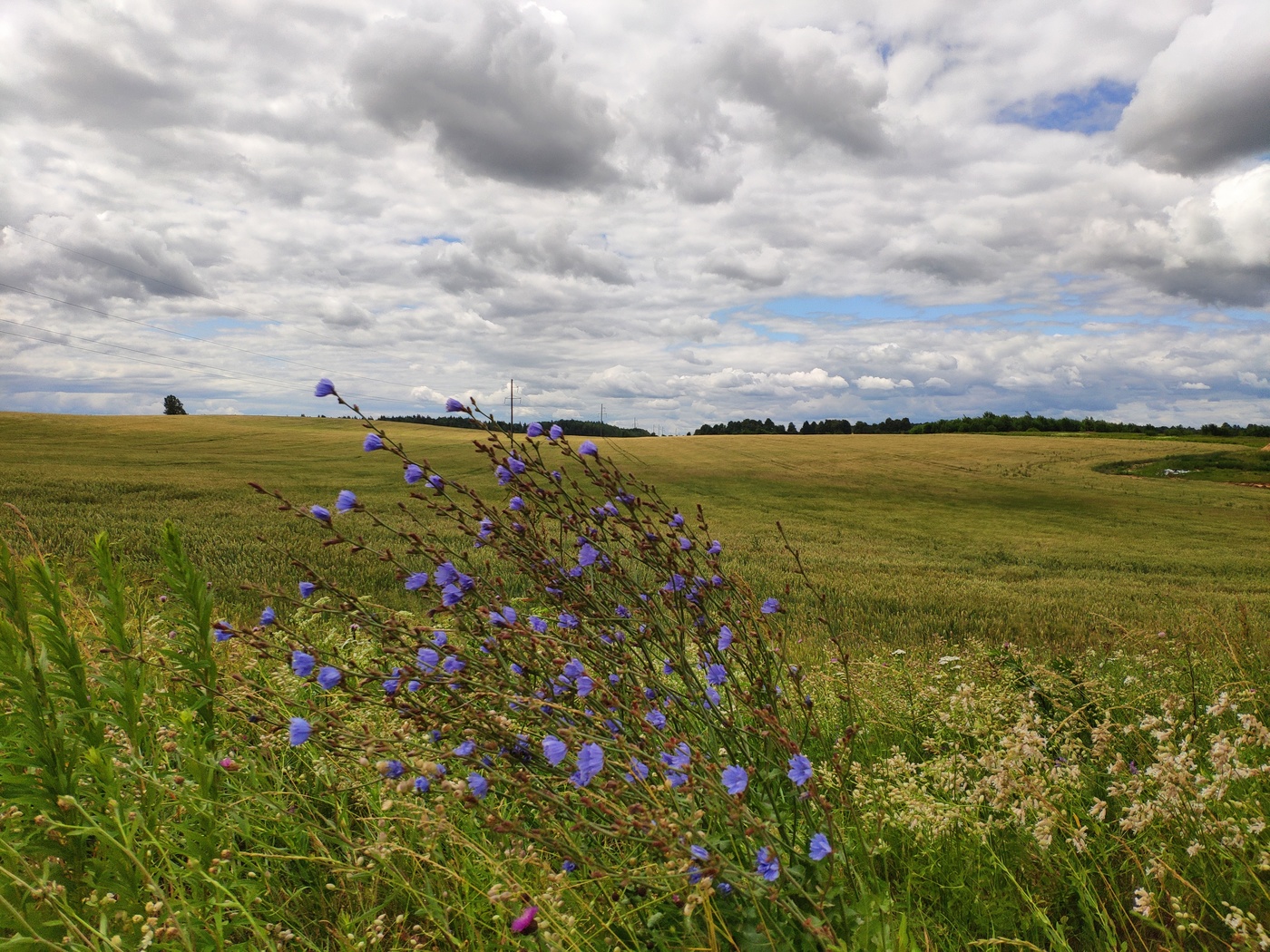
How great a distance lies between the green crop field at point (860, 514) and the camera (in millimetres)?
9047

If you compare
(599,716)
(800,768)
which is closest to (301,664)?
(599,716)

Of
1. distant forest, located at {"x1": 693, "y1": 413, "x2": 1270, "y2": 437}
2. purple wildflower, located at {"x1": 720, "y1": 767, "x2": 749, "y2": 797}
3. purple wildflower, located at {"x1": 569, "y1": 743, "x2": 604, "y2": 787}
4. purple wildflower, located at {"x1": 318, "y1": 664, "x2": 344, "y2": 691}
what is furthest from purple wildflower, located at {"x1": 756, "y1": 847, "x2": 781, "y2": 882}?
distant forest, located at {"x1": 693, "y1": 413, "x2": 1270, "y2": 437}

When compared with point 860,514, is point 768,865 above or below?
above

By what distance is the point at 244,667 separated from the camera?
3.87 meters

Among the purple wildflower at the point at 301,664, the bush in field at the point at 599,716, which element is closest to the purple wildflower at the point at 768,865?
the bush in field at the point at 599,716

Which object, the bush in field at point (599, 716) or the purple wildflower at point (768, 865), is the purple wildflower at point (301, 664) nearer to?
the bush in field at point (599, 716)

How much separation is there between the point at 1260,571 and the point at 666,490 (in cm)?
1553

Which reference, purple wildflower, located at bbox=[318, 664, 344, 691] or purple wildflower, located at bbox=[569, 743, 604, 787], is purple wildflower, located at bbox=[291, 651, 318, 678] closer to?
purple wildflower, located at bbox=[318, 664, 344, 691]

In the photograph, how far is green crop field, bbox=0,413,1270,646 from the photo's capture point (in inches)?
356

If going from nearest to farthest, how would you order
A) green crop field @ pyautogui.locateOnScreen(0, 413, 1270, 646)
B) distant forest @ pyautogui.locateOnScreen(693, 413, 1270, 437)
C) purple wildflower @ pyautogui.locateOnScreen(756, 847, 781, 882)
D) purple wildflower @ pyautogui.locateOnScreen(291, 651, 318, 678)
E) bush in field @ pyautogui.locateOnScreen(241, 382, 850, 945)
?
purple wildflower @ pyautogui.locateOnScreen(756, 847, 781, 882)
bush in field @ pyautogui.locateOnScreen(241, 382, 850, 945)
purple wildflower @ pyautogui.locateOnScreen(291, 651, 318, 678)
green crop field @ pyautogui.locateOnScreen(0, 413, 1270, 646)
distant forest @ pyautogui.locateOnScreen(693, 413, 1270, 437)

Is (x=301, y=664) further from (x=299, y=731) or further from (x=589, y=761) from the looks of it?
(x=589, y=761)

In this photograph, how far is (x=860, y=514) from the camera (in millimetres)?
21844

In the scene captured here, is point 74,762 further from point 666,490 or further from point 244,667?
point 666,490

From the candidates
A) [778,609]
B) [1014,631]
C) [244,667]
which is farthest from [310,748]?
[1014,631]
